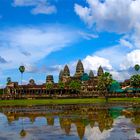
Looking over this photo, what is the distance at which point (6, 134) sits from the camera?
3694cm

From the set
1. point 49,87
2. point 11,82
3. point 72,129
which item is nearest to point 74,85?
point 49,87

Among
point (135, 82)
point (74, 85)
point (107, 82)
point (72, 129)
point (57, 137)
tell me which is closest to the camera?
point (57, 137)

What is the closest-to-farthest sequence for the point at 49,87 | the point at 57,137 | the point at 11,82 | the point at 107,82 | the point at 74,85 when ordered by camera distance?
the point at 57,137, the point at 107,82, the point at 74,85, the point at 49,87, the point at 11,82

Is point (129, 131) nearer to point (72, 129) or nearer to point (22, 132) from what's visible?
point (72, 129)

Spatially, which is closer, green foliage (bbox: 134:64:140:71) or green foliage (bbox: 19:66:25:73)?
green foliage (bbox: 134:64:140:71)

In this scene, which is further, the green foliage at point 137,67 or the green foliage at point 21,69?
the green foliage at point 21,69

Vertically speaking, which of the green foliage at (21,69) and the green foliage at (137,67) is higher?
the green foliage at (21,69)

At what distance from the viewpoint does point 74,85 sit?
6063 inches

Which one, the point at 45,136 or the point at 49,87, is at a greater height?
the point at 49,87

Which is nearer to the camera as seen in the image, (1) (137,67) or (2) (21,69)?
(1) (137,67)

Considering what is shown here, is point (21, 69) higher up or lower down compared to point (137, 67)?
higher up

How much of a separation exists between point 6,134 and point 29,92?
13539cm

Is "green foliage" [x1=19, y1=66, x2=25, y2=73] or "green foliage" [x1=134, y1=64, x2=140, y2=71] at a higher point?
"green foliage" [x1=19, y1=66, x2=25, y2=73]

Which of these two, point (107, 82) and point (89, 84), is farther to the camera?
point (89, 84)
